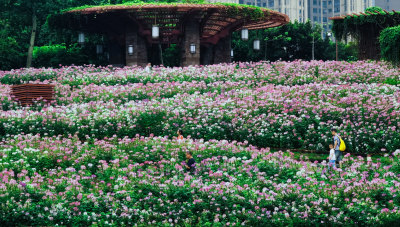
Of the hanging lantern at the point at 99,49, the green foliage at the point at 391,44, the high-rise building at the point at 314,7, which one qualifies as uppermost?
the high-rise building at the point at 314,7

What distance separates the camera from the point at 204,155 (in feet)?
41.7

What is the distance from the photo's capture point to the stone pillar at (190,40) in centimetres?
2986

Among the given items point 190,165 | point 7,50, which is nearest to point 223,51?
point 7,50

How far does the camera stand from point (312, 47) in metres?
49.4

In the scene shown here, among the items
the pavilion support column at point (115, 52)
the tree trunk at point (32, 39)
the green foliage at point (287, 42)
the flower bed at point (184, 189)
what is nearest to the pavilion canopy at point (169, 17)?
the pavilion support column at point (115, 52)

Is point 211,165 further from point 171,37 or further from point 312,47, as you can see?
point 312,47

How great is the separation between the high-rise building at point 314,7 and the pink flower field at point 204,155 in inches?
5318

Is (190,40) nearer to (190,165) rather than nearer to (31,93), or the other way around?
(31,93)

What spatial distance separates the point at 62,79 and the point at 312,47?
31321 mm

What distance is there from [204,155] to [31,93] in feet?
29.0

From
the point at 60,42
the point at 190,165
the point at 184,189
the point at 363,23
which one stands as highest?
the point at 60,42

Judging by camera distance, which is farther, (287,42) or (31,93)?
(287,42)

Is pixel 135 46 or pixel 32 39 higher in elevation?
pixel 32 39

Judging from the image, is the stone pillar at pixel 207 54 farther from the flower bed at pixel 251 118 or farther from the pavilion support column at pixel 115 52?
the flower bed at pixel 251 118
